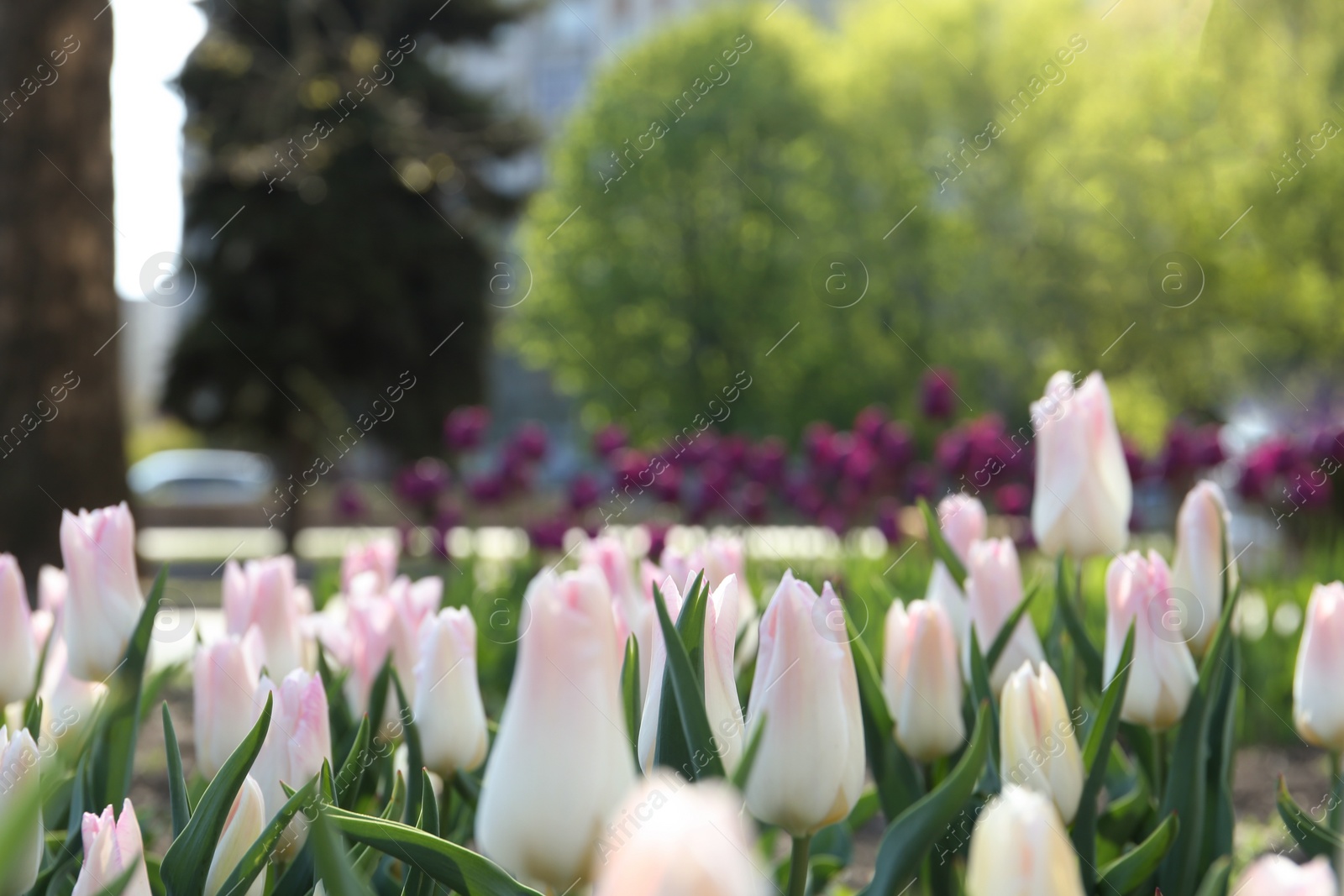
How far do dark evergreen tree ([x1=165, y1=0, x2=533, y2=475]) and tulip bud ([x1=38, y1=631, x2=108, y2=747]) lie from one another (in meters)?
16.1

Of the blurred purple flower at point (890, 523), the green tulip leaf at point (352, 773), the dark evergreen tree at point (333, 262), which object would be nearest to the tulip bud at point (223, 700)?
the green tulip leaf at point (352, 773)

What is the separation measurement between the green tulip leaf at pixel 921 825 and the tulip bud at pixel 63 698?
1.15 metres

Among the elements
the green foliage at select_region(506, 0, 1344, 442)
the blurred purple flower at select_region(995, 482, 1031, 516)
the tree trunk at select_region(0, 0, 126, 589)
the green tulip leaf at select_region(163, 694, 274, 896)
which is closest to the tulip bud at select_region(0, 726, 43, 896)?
the green tulip leaf at select_region(163, 694, 274, 896)

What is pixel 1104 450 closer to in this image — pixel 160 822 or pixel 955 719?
pixel 955 719

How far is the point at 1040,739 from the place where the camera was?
1.44m

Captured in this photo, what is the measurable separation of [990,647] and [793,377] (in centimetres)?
1935

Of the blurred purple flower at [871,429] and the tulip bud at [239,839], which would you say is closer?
the tulip bud at [239,839]

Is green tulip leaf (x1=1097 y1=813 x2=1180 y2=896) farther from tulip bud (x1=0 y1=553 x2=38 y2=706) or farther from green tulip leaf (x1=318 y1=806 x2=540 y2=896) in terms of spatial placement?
tulip bud (x1=0 y1=553 x2=38 y2=706)

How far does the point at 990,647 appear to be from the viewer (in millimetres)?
1835

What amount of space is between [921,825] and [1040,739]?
1.08ft

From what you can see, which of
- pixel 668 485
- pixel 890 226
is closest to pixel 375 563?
pixel 668 485

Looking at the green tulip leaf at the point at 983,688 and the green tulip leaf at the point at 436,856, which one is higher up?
the green tulip leaf at the point at 983,688

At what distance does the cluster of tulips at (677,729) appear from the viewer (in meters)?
0.93

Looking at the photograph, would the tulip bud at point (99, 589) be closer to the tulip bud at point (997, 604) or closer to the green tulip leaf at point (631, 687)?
the green tulip leaf at point (631, 687)
